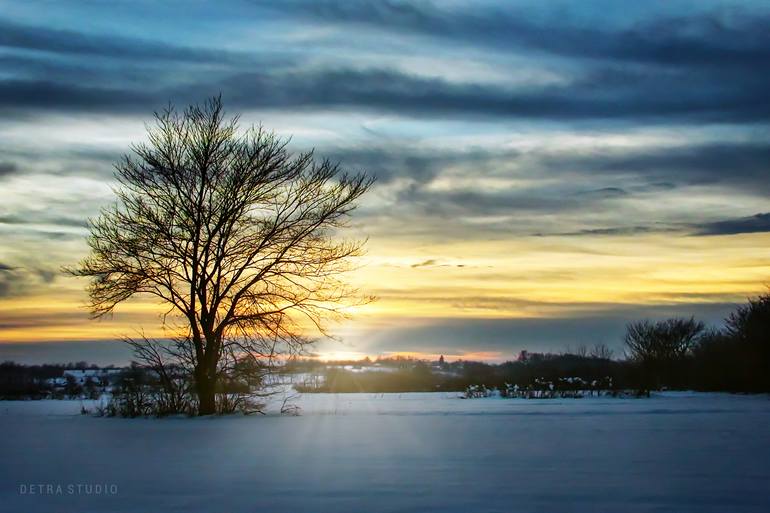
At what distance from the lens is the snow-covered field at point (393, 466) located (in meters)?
7.81

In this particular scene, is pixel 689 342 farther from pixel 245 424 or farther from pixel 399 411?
pixel 245 424

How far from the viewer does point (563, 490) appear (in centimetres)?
831

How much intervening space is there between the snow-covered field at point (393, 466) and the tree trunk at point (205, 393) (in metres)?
2.82

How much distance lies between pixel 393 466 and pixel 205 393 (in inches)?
473

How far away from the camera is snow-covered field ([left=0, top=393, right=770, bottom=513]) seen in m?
7.81

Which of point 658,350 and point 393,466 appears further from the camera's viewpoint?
point 658,350

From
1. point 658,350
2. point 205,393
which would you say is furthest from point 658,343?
point 205,393

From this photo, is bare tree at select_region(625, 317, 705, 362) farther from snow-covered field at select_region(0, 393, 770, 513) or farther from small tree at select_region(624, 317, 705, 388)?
snow-covered field at select_region(0, 393, 770, 513)

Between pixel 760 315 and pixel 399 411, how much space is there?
72.2 ft

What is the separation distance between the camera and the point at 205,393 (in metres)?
21.0

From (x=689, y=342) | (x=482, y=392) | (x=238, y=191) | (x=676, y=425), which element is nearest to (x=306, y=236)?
(x=238, y=191)

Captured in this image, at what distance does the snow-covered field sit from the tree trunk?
2.82 meters

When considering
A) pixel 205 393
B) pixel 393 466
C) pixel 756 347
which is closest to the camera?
pixel 393 466

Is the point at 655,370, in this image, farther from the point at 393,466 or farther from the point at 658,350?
the point at 393,466
